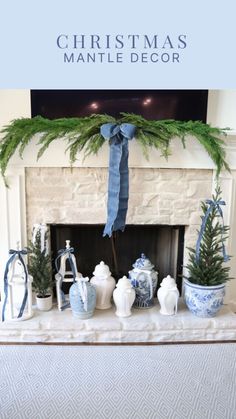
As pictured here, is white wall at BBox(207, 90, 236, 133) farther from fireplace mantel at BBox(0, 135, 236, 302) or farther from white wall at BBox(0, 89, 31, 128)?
white wall at BBox(0, 89, 31, 128)

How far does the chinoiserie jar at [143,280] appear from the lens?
2152 millimetres

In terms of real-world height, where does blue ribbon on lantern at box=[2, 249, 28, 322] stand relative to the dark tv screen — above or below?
below

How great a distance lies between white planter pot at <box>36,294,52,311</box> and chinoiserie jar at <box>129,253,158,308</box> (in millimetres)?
568

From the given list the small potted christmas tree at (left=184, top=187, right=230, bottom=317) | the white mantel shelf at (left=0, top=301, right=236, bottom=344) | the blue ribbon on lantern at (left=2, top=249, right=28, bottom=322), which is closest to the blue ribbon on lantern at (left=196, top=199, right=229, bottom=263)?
the small potted christmas tree at (left=184, top=187, right=230, bottom=317)

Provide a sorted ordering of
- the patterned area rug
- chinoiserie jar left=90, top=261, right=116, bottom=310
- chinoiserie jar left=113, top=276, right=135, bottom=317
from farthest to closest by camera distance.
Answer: chinoiserie jar left=90, top=261, right=116, bottom=310
chinoiserie jar left=113, top=276, right=135, bottom=317
the patterned area rug

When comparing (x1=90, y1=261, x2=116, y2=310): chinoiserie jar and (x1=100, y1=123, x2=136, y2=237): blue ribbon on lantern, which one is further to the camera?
(x1=90, y1=261, x2=116, y2=310): chinoiserie jar

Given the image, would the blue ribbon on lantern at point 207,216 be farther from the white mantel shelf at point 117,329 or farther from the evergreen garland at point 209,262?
the white mantel shelf at point 117,329

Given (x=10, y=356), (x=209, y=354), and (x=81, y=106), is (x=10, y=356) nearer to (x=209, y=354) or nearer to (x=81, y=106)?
(x=209, y=354)

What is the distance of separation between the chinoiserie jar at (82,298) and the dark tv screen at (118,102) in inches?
44.2

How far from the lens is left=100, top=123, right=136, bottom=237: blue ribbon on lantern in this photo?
1948 millimetres

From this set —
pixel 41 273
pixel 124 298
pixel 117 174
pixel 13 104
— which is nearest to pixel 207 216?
pixel 117 174

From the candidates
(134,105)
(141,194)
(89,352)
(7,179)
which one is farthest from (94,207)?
(89,352)

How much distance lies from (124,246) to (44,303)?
2.33 feet

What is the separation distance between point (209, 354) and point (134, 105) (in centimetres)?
164
